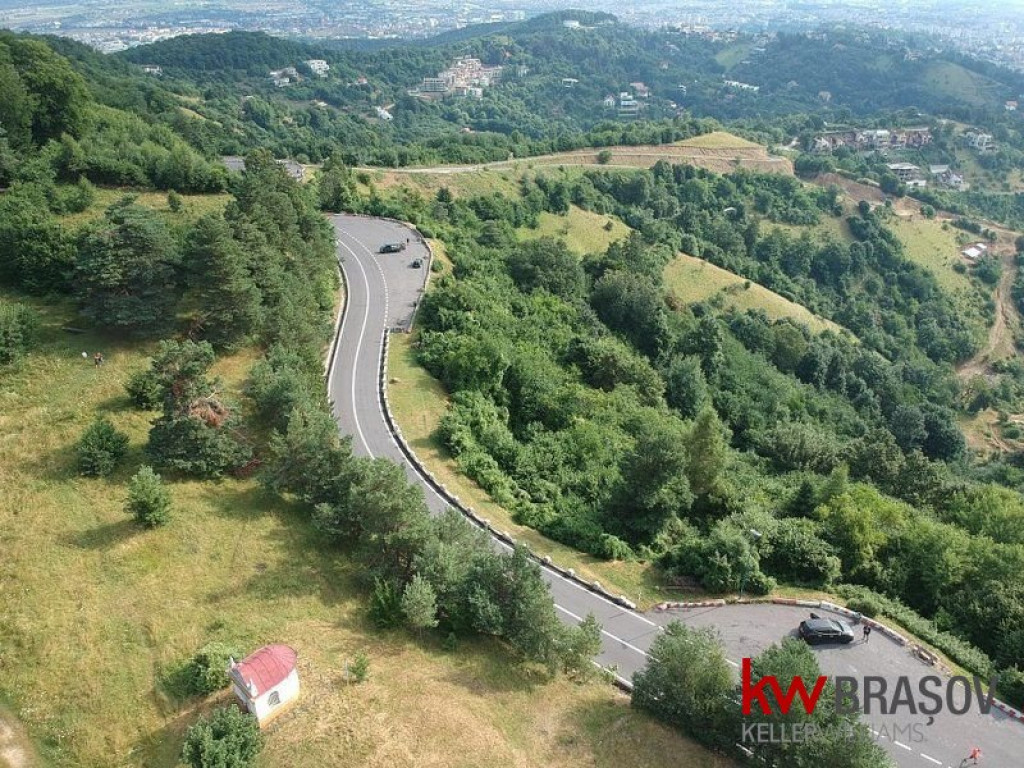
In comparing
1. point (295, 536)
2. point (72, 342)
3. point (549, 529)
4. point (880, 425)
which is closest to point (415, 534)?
point (295, 536)

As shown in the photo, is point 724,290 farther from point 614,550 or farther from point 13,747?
point 13,747

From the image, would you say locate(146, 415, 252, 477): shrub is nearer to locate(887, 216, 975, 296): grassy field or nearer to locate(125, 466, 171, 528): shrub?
locate(125, 466, 171, 528): shrub

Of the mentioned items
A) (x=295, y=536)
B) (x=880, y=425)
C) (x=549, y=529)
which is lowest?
(x=880, y=425)

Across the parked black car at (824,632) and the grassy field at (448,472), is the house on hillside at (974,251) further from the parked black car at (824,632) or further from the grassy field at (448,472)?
the parked black car at (824,632)

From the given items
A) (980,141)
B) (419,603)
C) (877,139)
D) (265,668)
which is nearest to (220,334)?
(419,603)

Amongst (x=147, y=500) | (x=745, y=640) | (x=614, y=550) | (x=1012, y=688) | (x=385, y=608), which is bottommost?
(x=614, y=550)

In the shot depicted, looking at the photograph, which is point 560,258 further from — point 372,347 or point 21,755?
point 21,755

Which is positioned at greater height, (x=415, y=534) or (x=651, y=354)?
(x=415, y=534)
